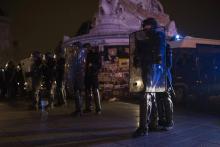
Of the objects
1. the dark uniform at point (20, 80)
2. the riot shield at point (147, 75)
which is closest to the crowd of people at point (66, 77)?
the riot shield at point (147, 75)

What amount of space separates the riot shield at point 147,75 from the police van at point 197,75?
6706mm

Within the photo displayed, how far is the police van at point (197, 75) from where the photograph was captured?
14.6m

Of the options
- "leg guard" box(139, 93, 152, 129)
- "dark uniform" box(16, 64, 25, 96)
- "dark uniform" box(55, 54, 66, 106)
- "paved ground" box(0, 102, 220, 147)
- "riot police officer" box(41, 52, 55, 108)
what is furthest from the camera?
"dark uniform" box(16, 64, 25, 96)

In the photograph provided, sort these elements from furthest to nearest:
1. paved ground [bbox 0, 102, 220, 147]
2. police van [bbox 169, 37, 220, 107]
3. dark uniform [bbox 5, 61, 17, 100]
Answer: dark uniform [bbox 5, 61, 17, 100], police van [bbox 169, 37, 220, 107], paved ground [bbox 0, 102, 220, 147]

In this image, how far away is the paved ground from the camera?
264 inches

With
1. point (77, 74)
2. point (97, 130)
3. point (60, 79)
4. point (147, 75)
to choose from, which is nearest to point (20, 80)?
point (60, 79)

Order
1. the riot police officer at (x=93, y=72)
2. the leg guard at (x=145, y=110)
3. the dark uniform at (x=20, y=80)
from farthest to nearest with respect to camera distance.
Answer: the dark uniform at (x=20, y=80)
the riot police officer at (x=93, y=72)
the leg guard at (x=145, y=110)

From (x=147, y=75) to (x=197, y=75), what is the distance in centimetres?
785

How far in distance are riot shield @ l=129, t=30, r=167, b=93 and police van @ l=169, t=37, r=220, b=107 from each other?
6706mm

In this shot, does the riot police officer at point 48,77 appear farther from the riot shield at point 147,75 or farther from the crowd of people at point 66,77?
the riot shield at point 147,75

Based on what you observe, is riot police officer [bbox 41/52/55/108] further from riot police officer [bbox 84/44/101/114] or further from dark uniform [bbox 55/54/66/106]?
riot police officer [bbox 84/44/101/114]

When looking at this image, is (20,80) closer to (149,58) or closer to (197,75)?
(197,75)

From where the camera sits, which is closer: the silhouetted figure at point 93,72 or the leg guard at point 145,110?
the leg guard at point 145,110

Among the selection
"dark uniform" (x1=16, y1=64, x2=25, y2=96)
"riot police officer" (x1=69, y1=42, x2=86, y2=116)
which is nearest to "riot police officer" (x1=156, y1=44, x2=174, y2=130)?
"riot police officer" (x1=69, y1=42, x2=86, y2=116)
